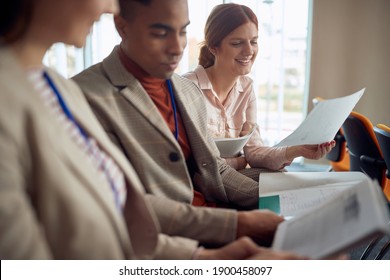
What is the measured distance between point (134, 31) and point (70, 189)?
1.78 ft

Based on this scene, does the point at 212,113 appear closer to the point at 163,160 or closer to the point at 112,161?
the point at 163,160

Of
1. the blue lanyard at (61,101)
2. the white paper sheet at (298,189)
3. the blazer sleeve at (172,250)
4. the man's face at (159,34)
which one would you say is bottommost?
the white paper sheet at (298,189)

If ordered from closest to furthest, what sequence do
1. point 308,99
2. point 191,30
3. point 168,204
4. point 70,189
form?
1. point 70,189
2. point 168,204
3. point 191,30
4. point 308,99

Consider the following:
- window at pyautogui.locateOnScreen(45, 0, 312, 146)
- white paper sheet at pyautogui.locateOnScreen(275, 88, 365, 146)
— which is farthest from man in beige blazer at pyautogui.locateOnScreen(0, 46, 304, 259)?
window at pyautogui.locateOnScreen(45, 0, 312, 146)

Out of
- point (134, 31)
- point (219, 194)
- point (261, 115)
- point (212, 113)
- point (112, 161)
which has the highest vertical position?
point (134, 31)

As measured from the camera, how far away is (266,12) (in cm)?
381

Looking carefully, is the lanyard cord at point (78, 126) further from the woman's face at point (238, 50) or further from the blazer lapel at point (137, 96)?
the woman's face at point (238, 50)

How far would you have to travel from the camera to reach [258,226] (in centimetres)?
99

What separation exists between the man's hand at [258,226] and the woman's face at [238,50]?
0.99 metres

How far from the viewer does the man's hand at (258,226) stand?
993 millimetres

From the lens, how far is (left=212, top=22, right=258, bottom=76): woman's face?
A: 181 centimetres

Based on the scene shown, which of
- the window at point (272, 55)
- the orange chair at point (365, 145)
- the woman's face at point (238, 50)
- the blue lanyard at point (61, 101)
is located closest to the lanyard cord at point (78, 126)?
the blue lanyard at point (61, 101)

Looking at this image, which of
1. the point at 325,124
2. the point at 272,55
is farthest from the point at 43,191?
the point at 272,55

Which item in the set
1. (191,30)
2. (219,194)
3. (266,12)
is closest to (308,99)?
(266,12)
